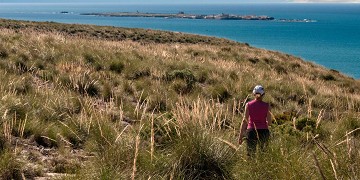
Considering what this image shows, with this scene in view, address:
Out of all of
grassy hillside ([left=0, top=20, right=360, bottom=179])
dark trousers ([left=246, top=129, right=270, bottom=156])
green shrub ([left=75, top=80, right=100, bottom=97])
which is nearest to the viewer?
grassy hillside ([left=0, top=20, right=360, bottom=179])

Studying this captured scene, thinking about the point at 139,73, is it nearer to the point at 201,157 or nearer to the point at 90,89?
the point at 90,89

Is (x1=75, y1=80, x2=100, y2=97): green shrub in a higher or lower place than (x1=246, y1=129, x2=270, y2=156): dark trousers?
lower

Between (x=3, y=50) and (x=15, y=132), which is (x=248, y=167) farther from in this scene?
(x=3, y=50)

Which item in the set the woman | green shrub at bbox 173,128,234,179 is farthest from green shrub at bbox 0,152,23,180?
the woman

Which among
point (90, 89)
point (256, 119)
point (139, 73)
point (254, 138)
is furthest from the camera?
point (139, 73)

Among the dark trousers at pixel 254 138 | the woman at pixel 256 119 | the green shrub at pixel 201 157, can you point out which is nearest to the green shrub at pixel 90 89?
the woman at pixel 256 119

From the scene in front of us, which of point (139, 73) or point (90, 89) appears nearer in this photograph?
point (90, 89)

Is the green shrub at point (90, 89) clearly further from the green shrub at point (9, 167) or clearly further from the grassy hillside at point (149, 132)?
the green shrub at point (9, 167)

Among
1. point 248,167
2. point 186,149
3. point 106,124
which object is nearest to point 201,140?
point 186,149

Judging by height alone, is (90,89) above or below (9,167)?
below

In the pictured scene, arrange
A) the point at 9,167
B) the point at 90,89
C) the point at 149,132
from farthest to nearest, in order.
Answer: the point at 90,89, the point at 149,132, the point at 9,167

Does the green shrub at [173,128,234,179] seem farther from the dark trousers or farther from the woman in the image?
the woman

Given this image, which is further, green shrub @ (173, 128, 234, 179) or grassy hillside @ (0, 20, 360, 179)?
green shrub @ (173, 128, 234, 179)

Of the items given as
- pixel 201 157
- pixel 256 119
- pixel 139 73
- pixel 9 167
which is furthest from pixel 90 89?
pixel 201 157
